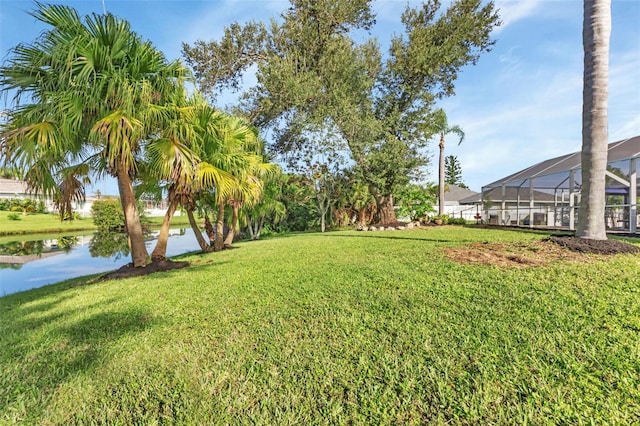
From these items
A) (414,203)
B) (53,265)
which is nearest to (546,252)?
(414,203)

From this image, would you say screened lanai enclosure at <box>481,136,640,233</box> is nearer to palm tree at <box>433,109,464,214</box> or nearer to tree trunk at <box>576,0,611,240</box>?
palm tree at <box>433,109,464,214</box>

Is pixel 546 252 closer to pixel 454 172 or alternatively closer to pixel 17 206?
pixel 17 206

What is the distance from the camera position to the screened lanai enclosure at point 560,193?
931 centimetres

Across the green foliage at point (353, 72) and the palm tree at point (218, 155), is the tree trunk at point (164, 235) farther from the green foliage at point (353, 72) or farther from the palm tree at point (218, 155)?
the green foliage at point (353, 72)

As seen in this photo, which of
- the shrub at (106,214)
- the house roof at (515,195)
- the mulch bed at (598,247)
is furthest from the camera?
the shrub at (106,214)

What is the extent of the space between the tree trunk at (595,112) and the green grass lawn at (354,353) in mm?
770

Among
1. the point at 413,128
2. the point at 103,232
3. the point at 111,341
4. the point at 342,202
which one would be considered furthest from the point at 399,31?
the point at 103,232

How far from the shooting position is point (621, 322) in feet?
8.29

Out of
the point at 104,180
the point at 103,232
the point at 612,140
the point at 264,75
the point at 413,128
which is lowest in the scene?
the point at 103,232

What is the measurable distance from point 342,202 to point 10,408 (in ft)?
52.1

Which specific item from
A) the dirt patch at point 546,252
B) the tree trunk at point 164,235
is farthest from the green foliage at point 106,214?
the dirt patch at point 546,252

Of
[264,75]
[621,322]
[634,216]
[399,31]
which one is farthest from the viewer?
[399,31]

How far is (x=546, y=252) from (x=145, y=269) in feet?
24.8

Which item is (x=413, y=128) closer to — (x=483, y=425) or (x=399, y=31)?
(x=399, y=31)
